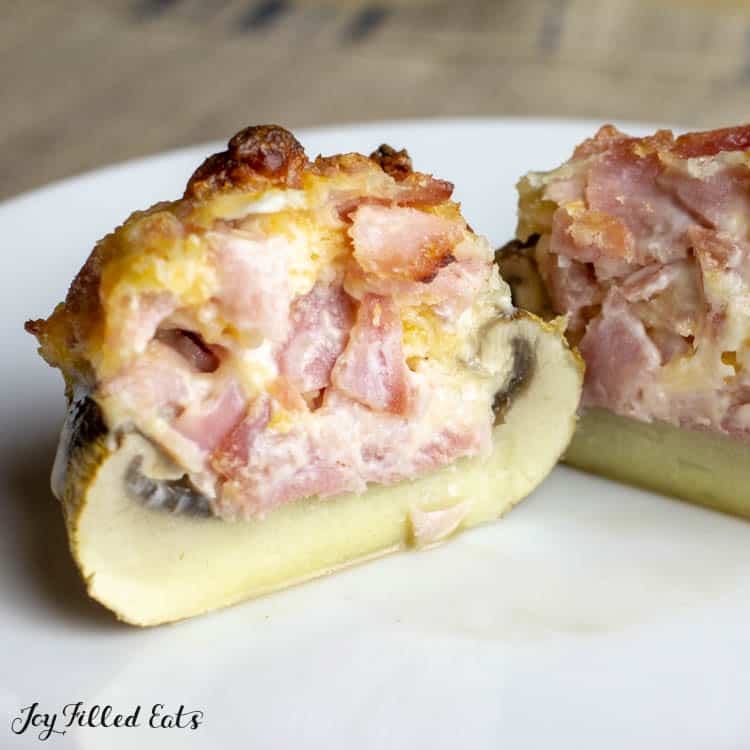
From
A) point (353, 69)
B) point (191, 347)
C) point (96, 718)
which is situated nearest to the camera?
point (96, 718)

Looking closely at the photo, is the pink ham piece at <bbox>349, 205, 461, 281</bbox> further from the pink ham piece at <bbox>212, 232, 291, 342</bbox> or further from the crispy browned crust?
the pink ham piece at <bbox>212, 232, 291, 342</bbox>

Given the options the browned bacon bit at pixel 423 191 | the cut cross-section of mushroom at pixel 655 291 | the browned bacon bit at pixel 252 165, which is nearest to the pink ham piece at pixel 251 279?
the browned bacon bit at pixel 252 165

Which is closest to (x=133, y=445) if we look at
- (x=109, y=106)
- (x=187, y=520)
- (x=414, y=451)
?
(x=187, y=520)

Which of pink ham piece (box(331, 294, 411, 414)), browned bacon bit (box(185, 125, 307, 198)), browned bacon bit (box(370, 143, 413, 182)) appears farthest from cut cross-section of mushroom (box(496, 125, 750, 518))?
browned bacon bit (box(185, 125, 307, 198))

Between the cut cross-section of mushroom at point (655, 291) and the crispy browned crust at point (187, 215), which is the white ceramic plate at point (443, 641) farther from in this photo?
the crispy browned crust at point (187, 215)

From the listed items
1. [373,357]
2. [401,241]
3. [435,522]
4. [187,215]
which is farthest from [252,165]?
[435,522]

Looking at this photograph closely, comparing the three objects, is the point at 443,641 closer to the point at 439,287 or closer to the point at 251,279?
the point at 439,287
